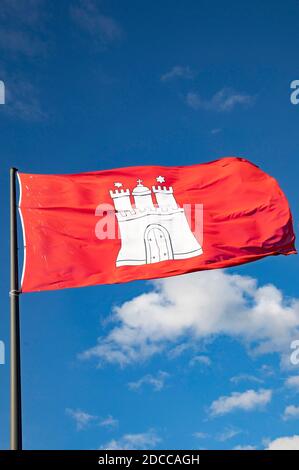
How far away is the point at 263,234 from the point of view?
23.7 meters

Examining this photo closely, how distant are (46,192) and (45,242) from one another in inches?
73.3

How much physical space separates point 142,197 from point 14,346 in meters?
7.10

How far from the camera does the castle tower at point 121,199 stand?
23.0 metres

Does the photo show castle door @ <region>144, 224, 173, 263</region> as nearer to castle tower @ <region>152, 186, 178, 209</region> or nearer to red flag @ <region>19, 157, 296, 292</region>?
red flag @ <region>19, 157, 296, 292</region>

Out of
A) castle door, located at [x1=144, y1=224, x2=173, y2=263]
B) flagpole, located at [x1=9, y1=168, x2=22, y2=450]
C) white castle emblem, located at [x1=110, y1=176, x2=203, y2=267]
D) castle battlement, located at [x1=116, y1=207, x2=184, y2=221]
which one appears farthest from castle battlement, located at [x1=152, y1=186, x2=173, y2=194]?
flagpole, located at [x1=9, y1=168, x2=22, y2=450]

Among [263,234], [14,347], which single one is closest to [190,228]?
[263,234]

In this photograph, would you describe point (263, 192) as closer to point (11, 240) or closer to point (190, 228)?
point (190, 228)

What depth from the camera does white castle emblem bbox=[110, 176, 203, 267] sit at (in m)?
21.9

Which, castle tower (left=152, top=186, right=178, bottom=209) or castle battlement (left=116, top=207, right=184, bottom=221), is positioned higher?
castle tower (left=152, top=186, right=178, bottom=209)

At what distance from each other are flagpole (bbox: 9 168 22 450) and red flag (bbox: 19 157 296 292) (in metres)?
A: 1.15

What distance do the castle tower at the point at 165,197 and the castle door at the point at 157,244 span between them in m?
0.98

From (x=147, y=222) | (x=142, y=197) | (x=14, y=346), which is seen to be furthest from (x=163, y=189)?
(x=14, y=346)

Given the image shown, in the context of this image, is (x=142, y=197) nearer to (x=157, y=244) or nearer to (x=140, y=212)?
(x=140, y=212)
